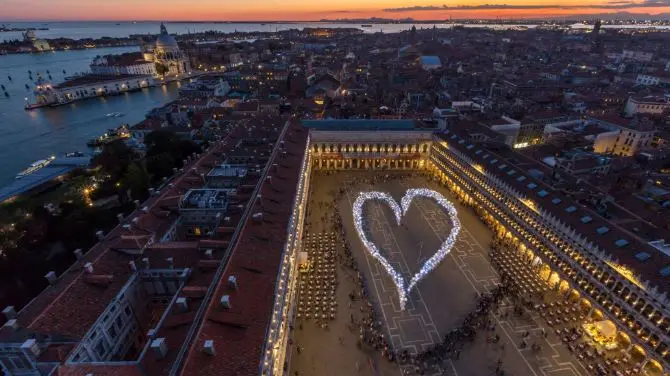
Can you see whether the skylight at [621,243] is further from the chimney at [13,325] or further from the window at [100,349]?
the chimney at [13,325]

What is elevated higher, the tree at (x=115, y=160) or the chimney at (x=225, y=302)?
the chimney at (x=225, y=302)

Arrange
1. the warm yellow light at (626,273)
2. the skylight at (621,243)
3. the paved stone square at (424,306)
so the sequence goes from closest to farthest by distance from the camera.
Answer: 1. the warm yellow light at (626,273)
2. the paved stone square at (424,306)
3. the skylight at (621,243)

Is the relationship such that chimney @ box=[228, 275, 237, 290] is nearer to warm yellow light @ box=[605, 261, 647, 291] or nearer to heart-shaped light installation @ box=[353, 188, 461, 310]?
heart-shaped light installation @ box=[353, 188, 461, 310]

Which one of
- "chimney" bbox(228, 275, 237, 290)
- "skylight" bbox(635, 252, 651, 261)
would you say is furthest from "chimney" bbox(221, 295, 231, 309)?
"skylight" bbox(635, 252, 651, 261)

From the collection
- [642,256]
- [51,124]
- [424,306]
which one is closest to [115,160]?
[424,306]

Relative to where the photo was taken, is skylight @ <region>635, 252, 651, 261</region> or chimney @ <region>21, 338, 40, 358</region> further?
skylight @ <region>635, 252, 651, 261</region>

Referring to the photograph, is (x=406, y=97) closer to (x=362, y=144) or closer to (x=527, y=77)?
(x=362, y=144)

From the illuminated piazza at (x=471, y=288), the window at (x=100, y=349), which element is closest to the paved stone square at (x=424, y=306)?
the illuminated piazza at (x=471, y=288)
